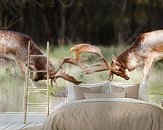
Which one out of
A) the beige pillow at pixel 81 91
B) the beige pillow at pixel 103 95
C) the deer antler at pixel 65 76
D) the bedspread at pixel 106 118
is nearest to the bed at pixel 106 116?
the bedspread at pixel 106 118

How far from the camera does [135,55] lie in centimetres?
719

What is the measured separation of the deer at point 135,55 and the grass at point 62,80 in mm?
79

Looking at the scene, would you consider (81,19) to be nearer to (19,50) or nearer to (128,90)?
(19,50)

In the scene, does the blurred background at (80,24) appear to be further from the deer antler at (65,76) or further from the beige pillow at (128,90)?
the beige pillow at (128,90)

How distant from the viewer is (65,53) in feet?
23.6

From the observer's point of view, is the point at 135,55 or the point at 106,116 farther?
the point at 135,55

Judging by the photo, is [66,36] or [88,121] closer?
[88,121]

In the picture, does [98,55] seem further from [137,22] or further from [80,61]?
→ [137,22]

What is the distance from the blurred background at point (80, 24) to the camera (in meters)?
7.14

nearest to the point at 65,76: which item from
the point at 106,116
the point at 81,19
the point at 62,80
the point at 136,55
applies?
the point at 62,80

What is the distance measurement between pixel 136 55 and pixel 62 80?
1.38 metres

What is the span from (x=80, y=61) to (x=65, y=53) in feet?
0.98

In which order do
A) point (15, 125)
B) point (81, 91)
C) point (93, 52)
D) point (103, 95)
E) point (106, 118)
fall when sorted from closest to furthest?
point (106, 118) < point (103, 95) < point (81, 91) < point (15, 125) < point (93, 52)

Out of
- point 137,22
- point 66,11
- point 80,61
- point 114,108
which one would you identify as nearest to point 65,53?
point 80,61
